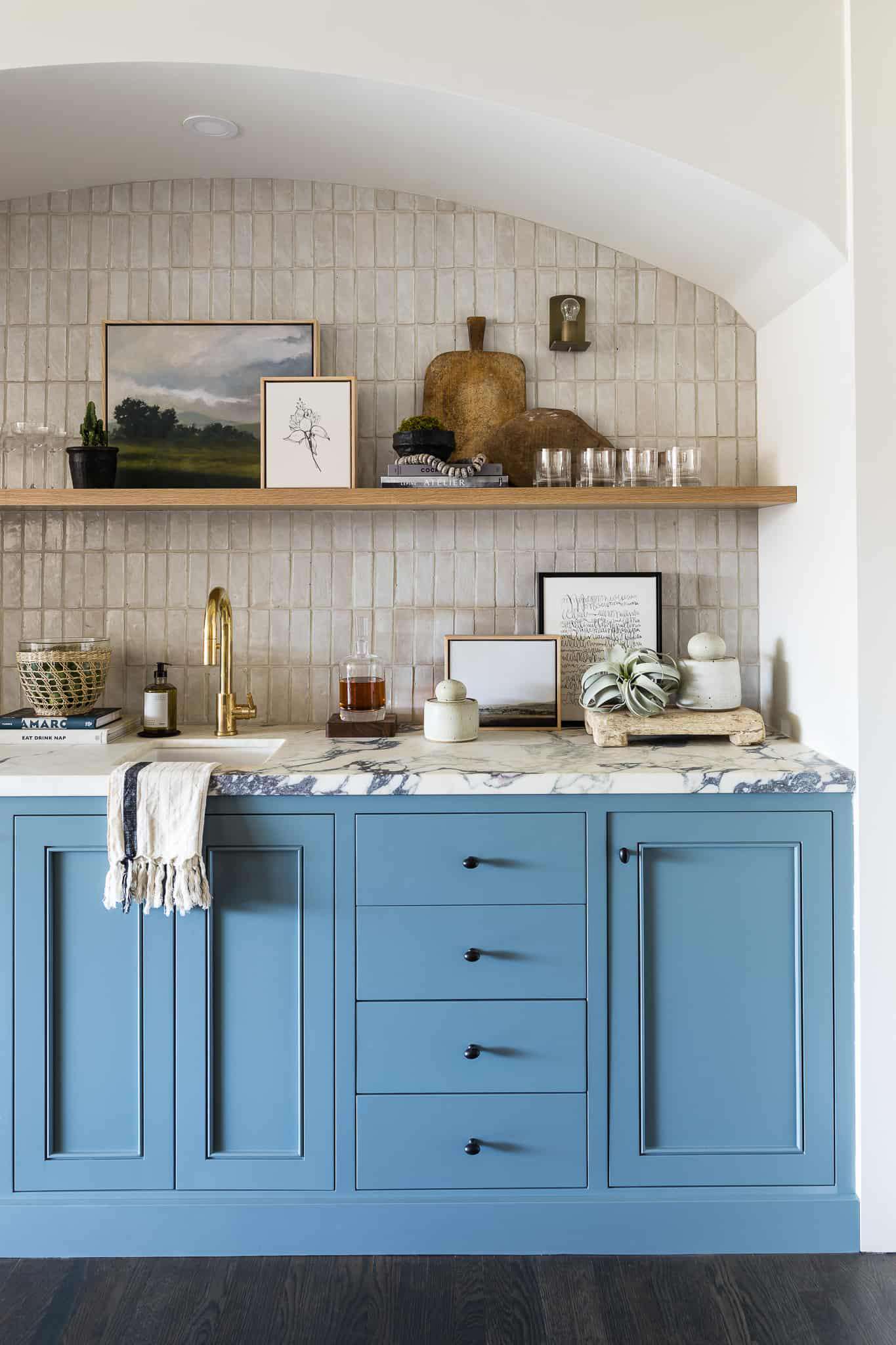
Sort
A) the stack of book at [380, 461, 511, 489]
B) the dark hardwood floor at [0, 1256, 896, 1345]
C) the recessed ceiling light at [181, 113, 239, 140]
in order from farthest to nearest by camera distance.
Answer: the stack of book at [380, 461, 511, 489] → the recessed ceiling light at [181, 113, 239, 140] → the dark hardwood floor at [0, 1256, 896, 1345]

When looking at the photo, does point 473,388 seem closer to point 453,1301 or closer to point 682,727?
point 682,727

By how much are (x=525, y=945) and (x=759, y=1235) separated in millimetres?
736

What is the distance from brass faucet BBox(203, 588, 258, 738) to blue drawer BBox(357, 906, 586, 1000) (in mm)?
652

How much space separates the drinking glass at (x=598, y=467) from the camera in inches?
94.4

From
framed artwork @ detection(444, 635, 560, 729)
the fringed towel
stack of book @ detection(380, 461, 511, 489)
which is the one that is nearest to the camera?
the fringed towel

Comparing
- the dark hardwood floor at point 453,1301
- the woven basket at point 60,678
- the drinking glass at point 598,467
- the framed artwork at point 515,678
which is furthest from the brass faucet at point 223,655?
the dark hardwood floor at point 453,1301

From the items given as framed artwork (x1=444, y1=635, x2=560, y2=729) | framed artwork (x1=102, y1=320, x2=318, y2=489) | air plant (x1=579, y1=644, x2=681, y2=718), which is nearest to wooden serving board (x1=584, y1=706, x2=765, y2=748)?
air plant (x1=579, y1=644, x2=681, y2=718)

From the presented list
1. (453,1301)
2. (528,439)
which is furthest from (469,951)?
(528,439)

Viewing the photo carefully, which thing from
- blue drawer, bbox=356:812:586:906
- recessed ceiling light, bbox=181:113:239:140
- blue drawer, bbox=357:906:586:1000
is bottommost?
blue drawer, bbox=357:906:586:1000

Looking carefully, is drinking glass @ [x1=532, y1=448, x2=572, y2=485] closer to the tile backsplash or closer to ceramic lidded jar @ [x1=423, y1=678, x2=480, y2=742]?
the tile backsplash

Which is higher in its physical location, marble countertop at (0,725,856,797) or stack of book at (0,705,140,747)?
stack of book at (0,705,140,747)

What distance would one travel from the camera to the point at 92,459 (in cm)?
Answer: 238

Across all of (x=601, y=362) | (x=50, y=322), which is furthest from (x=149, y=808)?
(x=601, y=362)

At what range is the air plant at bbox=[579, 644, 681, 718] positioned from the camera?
7.52ft
